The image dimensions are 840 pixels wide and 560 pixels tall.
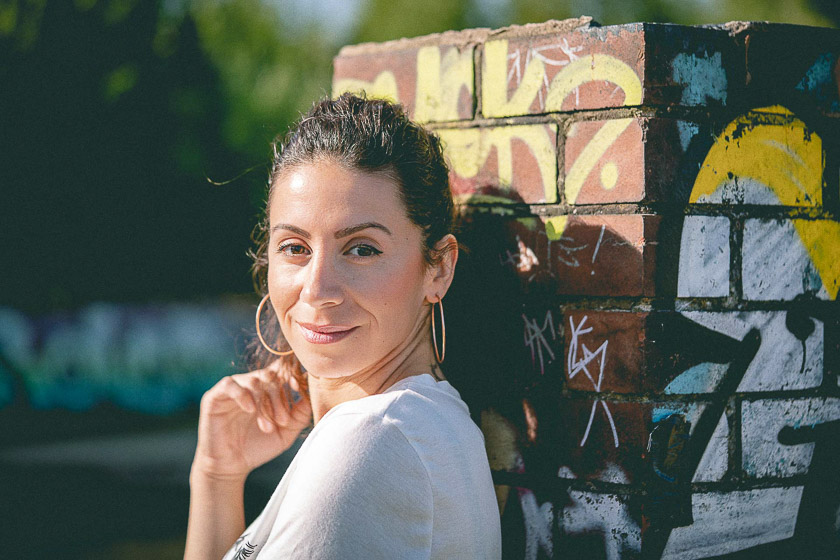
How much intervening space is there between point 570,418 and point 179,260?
33.5 feet

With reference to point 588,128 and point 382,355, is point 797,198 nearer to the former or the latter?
point 588,128

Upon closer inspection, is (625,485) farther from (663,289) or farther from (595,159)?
(595,159)

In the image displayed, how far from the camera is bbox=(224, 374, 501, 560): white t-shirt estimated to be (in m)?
1.56

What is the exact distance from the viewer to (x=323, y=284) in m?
1.86

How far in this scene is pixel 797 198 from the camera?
204 centimetres

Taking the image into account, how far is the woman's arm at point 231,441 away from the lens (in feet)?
7.58

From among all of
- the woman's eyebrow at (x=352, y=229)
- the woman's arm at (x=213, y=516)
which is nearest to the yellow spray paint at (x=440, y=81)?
the woman's eyebrow at (x=352, y=229)

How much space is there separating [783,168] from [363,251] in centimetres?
108

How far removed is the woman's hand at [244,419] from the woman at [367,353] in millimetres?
55

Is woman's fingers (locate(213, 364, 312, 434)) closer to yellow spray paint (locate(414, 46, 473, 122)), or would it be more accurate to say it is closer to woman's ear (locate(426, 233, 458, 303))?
woman's ear (locate(426, 233, 458, 303))

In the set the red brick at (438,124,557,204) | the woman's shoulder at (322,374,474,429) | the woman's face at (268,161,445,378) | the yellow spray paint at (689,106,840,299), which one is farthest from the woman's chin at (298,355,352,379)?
the yellow spray paint at (689,106,840,299)

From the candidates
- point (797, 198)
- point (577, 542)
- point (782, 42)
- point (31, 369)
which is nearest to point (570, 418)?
point (577, 542)

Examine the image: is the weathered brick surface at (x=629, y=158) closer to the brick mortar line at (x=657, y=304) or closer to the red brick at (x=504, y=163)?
the red brick at (x=504, y=163)

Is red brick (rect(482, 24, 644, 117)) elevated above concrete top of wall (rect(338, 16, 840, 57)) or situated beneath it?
situated beneath
